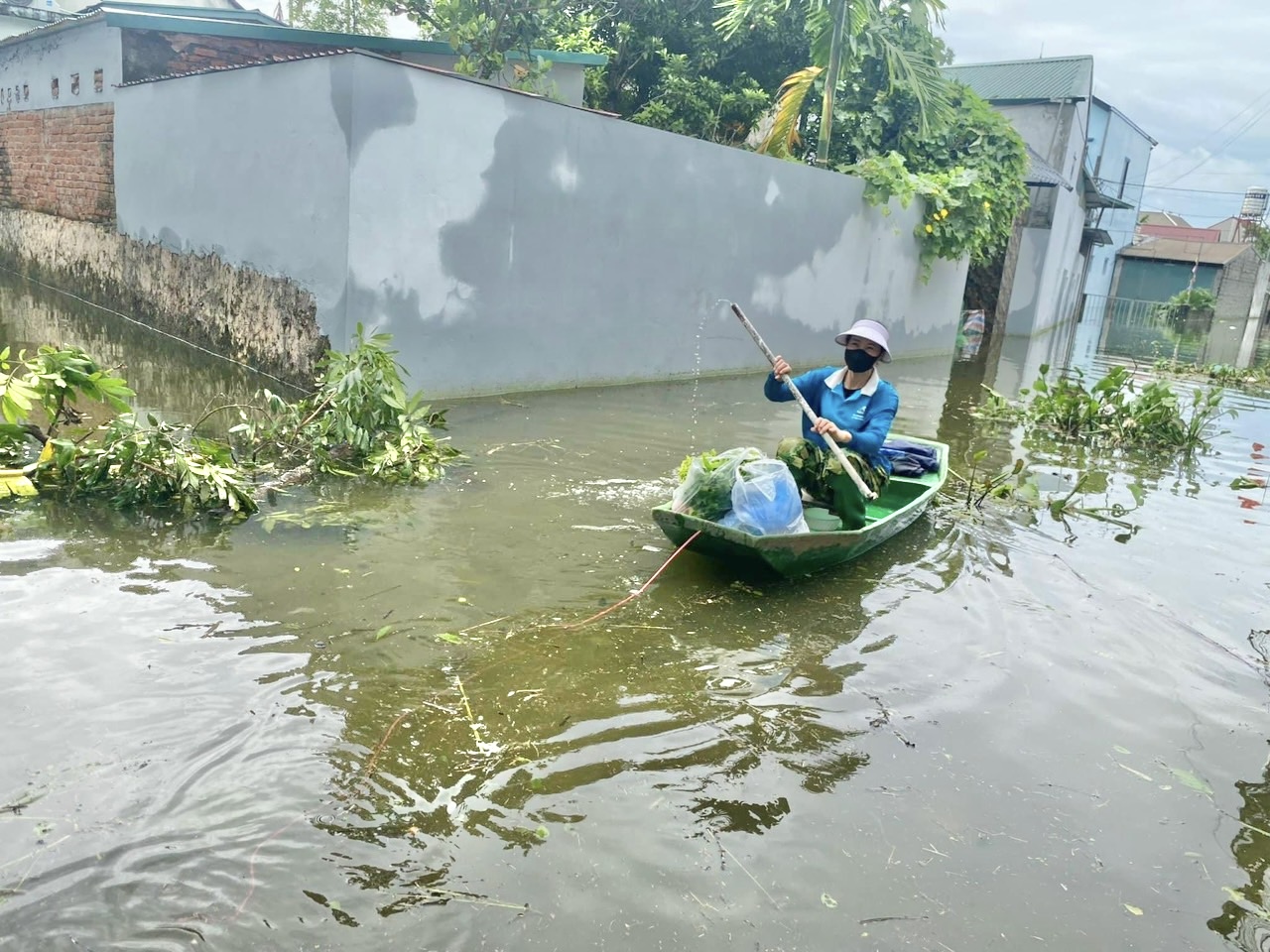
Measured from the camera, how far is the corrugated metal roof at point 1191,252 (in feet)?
151

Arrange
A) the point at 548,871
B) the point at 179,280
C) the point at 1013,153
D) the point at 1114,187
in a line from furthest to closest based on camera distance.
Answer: the point at 1114,187 < the point at 1013,153 < the point at 179,280 < the point at 548,871

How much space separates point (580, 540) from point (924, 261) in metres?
13.3

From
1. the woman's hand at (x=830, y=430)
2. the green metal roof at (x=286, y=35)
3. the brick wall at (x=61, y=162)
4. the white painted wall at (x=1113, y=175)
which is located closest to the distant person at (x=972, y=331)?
the green metal roof at (x=286, y=35)

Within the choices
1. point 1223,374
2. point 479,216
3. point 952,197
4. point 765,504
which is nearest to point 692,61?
point 952,197

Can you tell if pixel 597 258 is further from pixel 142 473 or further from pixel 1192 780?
pixel 1192 780

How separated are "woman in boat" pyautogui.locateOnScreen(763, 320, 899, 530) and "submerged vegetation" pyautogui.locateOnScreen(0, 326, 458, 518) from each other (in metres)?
2.87

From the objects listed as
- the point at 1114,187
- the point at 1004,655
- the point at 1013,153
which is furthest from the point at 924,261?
the point at 1114,187

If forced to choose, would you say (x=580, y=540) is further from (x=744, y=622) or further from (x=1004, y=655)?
(x=1004, y=655)

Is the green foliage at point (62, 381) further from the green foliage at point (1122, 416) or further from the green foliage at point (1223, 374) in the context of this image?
the green foliage at point (1223, 374)

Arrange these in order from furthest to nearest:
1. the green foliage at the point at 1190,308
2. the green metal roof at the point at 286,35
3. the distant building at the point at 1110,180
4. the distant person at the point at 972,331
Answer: the green foliage at the point at 1190,308
the distant building at the point at 1110,180
the distant person at the point at 972,331
the green metal roof at the point at 286,35

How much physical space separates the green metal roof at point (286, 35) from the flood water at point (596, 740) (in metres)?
10.1

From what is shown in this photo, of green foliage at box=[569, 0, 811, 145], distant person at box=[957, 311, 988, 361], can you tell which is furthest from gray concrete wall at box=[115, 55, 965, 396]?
distant person at box=[957, 311, 988, 361]

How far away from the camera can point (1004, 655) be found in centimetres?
485

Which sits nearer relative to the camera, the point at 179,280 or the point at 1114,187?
the point at 179,280
